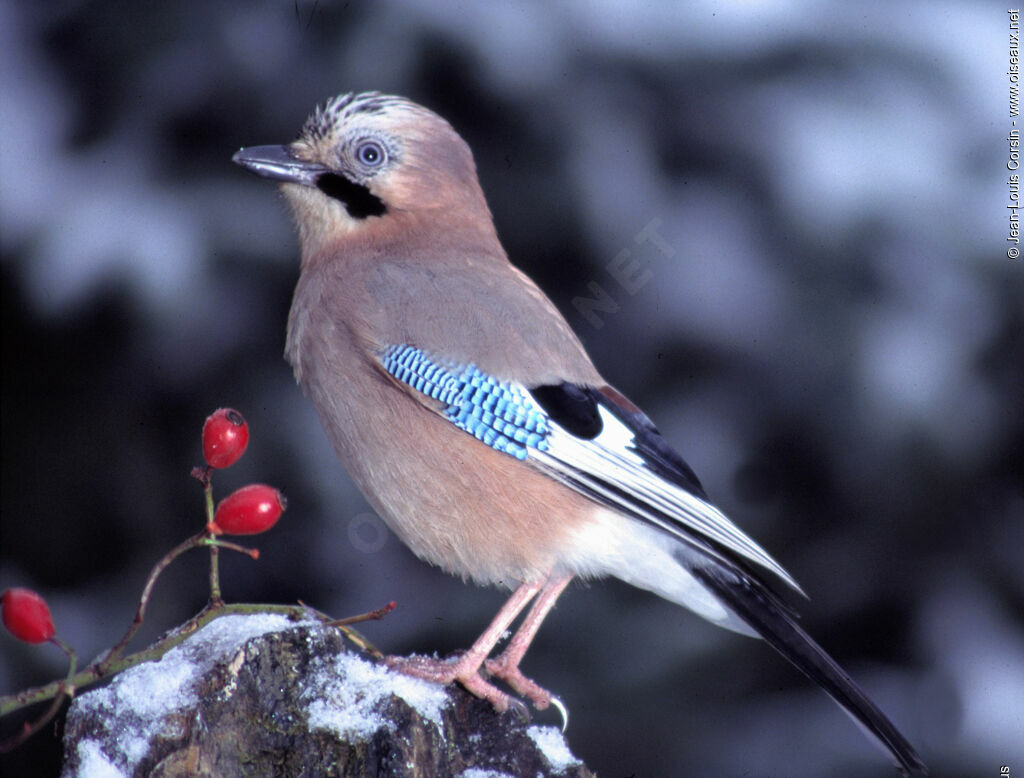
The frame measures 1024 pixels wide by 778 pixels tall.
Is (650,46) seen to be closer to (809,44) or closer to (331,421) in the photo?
(809,44)

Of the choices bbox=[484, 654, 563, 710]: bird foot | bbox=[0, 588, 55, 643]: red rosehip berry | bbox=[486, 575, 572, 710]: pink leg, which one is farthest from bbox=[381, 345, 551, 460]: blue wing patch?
bbox=[0, 588, 55, 643]: red rosehip berry

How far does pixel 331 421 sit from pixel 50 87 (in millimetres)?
1127

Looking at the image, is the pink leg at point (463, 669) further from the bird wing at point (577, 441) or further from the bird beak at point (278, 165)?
the bird beak at point (278, 165)

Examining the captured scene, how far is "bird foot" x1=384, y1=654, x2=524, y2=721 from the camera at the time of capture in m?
2.08

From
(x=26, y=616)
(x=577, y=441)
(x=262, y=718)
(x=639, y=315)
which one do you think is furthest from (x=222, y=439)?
(x=639, y=315)

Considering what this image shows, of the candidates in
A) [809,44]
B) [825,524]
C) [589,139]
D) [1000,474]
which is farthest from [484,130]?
[1000,474]

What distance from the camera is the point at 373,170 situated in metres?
2.46

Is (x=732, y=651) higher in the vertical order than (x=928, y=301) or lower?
lower

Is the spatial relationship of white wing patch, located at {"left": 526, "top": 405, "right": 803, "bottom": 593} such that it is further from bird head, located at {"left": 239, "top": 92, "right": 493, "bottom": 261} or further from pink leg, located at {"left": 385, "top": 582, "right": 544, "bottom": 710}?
bird head, located at {"left": 239, "top": 92, "right": 493, "bottom": 261}

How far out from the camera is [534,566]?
226cm

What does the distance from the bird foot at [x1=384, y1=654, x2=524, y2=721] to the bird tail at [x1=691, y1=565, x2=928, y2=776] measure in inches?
17.9

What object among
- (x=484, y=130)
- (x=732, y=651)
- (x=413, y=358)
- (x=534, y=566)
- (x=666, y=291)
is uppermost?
(x=484, y=130)

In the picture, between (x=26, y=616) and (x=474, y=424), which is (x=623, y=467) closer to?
(x=474, y=424)

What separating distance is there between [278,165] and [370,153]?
196 millimetres
